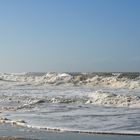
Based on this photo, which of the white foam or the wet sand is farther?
the white foam

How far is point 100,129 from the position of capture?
12.5 metres

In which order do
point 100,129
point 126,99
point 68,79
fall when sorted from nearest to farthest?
1. point 100,129
2. point 126,99
3. point 68,79

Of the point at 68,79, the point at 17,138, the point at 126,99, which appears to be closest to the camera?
the point at 17,138

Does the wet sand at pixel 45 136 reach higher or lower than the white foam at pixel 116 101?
lower

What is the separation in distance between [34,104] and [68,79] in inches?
1239

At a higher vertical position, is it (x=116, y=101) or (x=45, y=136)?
(x=116, y=101)

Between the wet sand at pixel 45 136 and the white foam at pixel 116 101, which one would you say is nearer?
the wet sand at pixel 45 136

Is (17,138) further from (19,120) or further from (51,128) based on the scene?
(19,120)

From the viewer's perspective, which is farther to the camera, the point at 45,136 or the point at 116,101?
the point at 116,101

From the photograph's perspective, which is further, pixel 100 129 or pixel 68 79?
pixel 68 79

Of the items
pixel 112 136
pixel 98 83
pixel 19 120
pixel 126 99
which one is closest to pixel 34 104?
pixel 126 99

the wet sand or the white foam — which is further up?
the white foam

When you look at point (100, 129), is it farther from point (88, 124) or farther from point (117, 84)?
point (117, 84)

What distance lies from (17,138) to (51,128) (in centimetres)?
223
